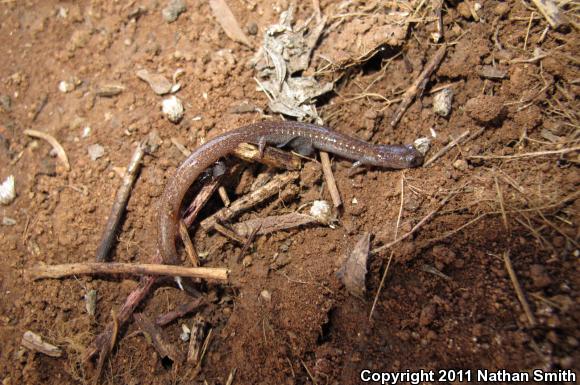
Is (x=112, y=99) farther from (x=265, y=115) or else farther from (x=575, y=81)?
(x=575, y=81)

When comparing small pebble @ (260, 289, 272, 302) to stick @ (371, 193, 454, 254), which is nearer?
stick @ (371, 193, 454, 254)

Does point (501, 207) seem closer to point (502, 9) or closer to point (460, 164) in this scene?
point (460, 164)

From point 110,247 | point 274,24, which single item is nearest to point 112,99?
point 110,247

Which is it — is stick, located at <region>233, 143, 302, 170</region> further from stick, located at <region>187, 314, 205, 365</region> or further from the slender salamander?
stick, located at <region>187, 314, 205, 365</region>

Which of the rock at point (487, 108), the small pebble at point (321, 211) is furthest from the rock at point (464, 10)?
the small pebble at point (321, 211)

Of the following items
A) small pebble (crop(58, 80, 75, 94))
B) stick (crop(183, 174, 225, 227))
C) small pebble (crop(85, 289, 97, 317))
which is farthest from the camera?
small pebble (crop(58, 80, 75, 94))
